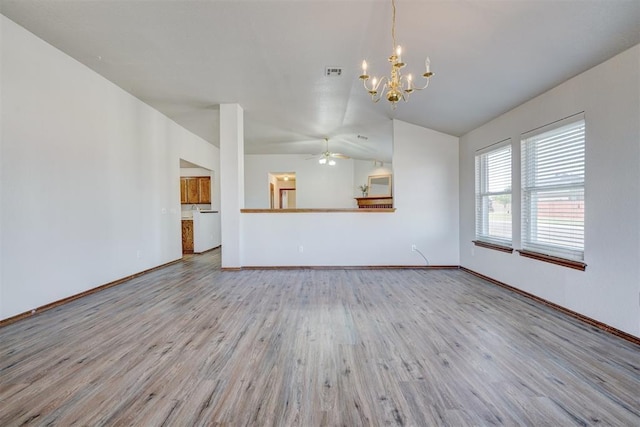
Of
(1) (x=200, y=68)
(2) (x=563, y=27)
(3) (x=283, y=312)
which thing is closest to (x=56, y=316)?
(3) (x=283, y=312)

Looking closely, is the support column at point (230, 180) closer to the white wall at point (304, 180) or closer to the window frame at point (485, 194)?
the white wall at point (304, 180)

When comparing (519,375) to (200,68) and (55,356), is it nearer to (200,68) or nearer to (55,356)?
(55,356)

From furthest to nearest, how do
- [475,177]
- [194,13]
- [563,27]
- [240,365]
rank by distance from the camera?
[475,177], [194,13], [563,27], [240,365]

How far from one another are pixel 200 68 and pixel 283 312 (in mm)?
3157

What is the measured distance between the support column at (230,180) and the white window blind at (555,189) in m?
4.25

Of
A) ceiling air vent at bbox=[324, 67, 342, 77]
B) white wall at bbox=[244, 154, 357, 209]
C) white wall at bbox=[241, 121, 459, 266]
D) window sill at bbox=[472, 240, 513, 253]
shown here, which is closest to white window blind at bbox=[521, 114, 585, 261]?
window sill at bbox=[472, 240, 513, 253]

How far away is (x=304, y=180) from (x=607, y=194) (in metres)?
7.11

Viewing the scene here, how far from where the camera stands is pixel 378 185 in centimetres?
889

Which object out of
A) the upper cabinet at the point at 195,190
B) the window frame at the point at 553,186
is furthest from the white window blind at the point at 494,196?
the upper cabinet at the point at 195,190

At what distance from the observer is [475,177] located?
15.1 feet

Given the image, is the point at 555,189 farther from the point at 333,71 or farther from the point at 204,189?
the point at 204,189

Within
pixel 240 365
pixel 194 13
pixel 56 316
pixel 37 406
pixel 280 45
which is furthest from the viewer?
pixel 280 45

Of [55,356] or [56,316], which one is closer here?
[55,356]

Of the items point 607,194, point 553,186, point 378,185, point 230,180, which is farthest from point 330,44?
point 378,185
